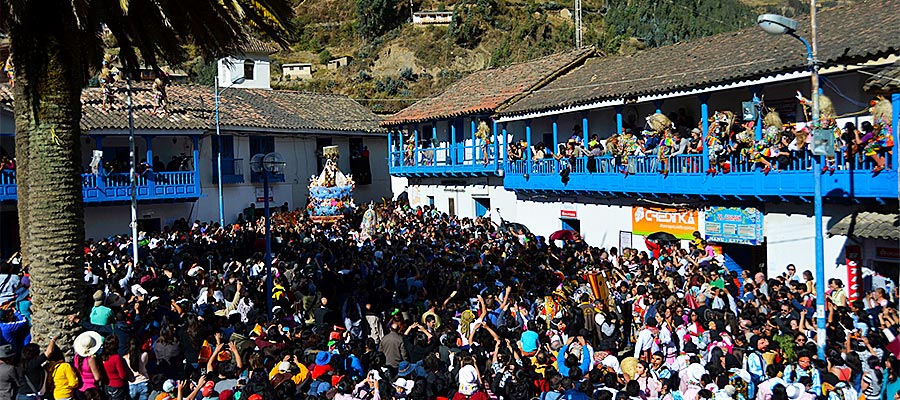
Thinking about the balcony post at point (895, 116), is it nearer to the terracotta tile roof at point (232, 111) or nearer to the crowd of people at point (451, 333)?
the crowd of people at point (451, 333)

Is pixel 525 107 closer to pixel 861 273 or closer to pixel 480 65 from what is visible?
pixel 861 273

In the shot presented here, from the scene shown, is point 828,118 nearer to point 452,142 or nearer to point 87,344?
point 87,344

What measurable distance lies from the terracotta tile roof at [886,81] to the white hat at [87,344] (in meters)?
12.9

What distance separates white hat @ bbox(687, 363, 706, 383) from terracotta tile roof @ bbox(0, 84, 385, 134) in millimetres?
19810

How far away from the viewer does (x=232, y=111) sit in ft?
113

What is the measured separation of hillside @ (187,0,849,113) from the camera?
221 feet

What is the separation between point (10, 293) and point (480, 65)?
5986 centimetres

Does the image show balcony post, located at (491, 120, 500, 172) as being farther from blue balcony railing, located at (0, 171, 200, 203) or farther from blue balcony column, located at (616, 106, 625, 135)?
blue balcony railing, located at (0, 171, 200, 203)

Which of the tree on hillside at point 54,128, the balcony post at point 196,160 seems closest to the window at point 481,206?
the balcony post at point 196,160

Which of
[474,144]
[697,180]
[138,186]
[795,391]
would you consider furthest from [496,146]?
[795,391]

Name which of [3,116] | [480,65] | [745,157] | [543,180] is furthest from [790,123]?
[480,65]

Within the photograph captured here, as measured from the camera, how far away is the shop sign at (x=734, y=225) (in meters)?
19.3

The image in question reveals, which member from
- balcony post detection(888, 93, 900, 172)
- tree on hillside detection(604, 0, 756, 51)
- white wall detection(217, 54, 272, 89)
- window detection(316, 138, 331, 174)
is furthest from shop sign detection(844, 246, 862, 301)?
tree on hillside detection(604, 0, 756, 51)

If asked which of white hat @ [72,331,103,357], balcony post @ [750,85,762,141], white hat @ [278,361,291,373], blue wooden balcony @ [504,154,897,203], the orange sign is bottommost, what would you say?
white hat @ [278,361,291,373]
